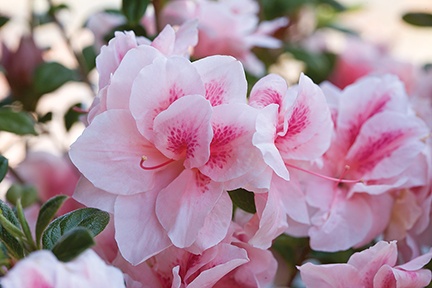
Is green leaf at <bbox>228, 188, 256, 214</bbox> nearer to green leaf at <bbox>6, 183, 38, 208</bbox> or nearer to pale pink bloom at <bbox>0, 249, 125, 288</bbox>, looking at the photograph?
pale pink bloom at <bbox>0, 249, 125, 288</bbox>

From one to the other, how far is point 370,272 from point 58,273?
0.27m

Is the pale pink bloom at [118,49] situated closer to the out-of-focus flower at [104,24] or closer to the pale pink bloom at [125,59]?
the pale pink bloom at [125,59]

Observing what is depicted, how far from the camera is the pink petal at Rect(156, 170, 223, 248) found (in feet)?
1.72

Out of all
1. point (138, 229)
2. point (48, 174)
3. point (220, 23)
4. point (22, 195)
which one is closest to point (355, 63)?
point (220, 23)

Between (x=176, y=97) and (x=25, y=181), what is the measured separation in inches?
19.3

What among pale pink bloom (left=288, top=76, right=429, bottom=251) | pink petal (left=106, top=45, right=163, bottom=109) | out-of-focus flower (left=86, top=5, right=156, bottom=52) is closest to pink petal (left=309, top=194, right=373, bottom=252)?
pale pink bloom (left=288, top=76, right=429, bottom=251)

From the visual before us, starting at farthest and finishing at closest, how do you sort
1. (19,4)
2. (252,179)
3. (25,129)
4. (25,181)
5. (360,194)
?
(19,4)
(25,181)
(25,129)
(360,194)
(252,179)

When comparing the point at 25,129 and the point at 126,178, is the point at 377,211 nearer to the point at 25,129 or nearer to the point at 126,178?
the point at 126,178

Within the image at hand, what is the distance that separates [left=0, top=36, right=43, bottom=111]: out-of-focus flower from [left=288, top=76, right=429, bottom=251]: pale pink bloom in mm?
542

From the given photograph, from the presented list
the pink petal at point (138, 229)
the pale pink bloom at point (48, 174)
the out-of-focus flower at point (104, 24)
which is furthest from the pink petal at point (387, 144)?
the pale pink bloom at point (48, 174)

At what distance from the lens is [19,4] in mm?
2615

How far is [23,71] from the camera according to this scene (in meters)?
1.05

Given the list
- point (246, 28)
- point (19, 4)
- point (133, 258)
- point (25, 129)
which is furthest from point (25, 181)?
point (19, 4)

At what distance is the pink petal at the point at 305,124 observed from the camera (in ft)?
1.84
